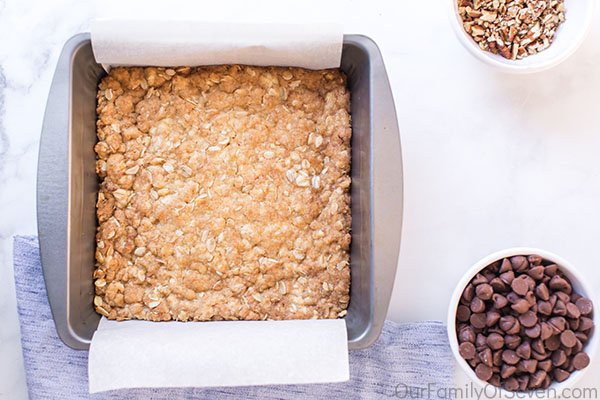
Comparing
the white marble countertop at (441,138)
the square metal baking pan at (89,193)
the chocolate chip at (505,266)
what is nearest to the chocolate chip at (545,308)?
the chocolate chip at (505,266)

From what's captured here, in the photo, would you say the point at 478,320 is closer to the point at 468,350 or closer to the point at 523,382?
the point at 468,350

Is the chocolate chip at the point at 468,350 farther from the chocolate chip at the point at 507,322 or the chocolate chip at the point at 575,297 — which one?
the chocolate chip at the point at 575,297

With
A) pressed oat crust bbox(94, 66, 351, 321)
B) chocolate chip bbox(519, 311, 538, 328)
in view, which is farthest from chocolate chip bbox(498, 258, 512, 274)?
pressed oat crust bbox(94, 66, 351, 321)

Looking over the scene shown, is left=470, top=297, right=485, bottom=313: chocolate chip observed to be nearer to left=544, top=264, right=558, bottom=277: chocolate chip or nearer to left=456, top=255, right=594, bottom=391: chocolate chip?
left=456, top=255, right=594, bottom=391: chocolate chip

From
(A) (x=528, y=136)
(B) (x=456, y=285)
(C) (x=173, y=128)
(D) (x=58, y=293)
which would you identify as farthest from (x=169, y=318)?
(A) (x=528, y=136)

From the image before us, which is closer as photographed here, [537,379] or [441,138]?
[537,379]

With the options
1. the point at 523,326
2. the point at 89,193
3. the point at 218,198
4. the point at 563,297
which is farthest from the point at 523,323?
the point at 89,193
